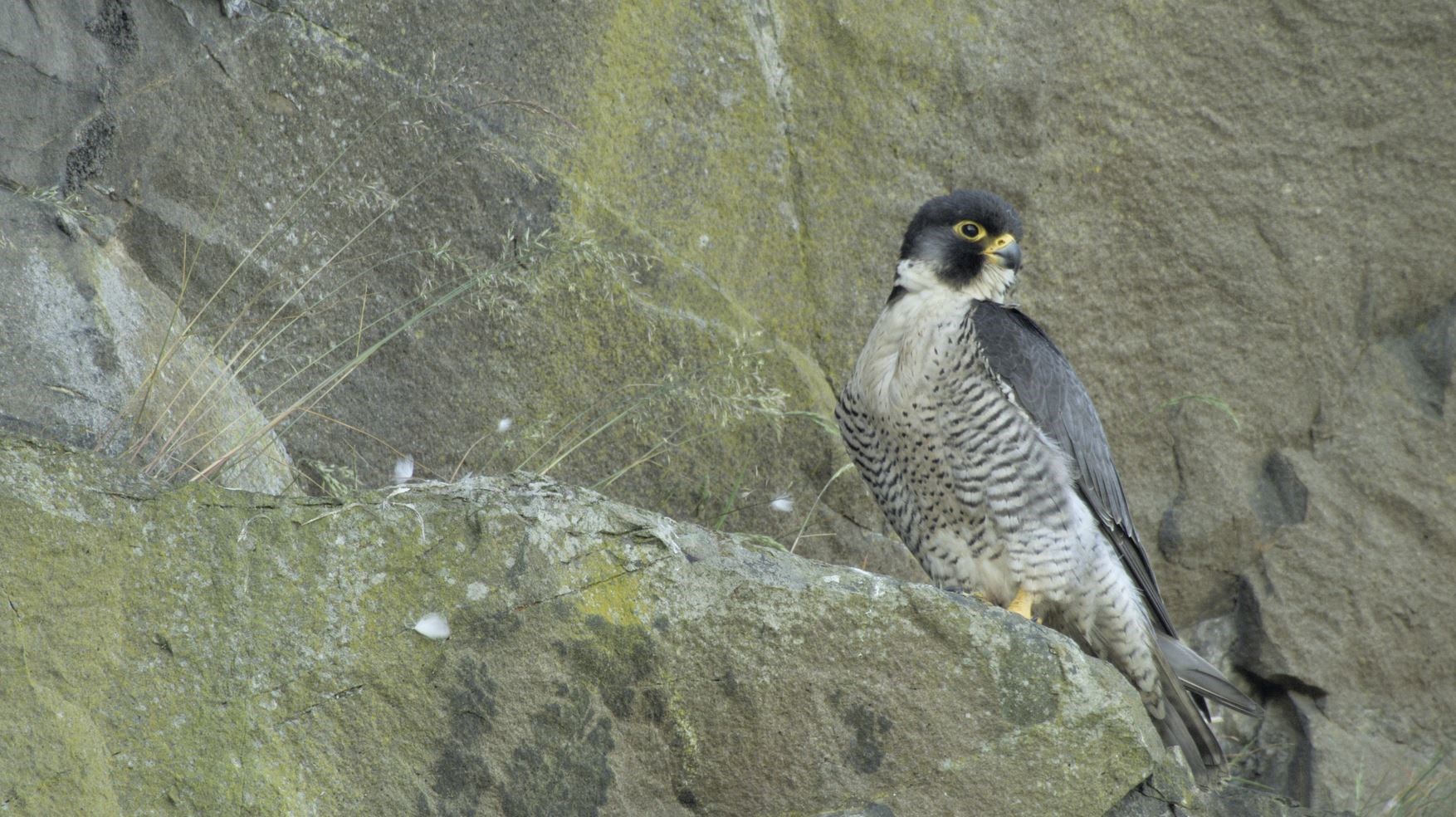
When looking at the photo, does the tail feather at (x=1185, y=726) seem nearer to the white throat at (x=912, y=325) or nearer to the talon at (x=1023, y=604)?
the talon at (x=1023, y=604)

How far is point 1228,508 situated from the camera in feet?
16.0

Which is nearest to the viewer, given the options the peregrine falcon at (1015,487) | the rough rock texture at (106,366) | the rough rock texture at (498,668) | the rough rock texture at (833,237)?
the rough rock texture at (498,668)

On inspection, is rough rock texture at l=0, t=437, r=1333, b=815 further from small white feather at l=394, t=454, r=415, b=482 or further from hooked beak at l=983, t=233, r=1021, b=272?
hooked beak at l=983, t=233, r=1021, b=272

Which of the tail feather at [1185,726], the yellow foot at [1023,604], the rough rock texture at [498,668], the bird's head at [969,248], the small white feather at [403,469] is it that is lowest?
the tail feather at [1185,726]

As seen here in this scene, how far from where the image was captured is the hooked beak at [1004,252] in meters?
4.03

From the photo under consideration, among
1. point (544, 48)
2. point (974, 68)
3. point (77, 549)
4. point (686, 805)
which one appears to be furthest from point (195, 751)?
point (974, 68)

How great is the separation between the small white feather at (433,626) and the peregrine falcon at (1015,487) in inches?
62.0

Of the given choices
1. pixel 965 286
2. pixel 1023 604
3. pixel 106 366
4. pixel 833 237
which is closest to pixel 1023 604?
pixel 1023 604

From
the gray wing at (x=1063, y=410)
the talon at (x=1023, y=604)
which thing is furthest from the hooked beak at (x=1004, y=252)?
the talon at (x=1023, y=604)

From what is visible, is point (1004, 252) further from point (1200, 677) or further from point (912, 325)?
point (1200, 677)

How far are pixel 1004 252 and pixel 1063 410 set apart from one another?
1.64ft

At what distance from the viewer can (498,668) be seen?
104 inches

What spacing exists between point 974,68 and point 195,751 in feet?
11.0

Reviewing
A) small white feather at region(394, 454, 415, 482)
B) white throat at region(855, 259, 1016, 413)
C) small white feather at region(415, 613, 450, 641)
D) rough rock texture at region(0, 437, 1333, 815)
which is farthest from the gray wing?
small white feather at region(415, 613, 450, 641)
